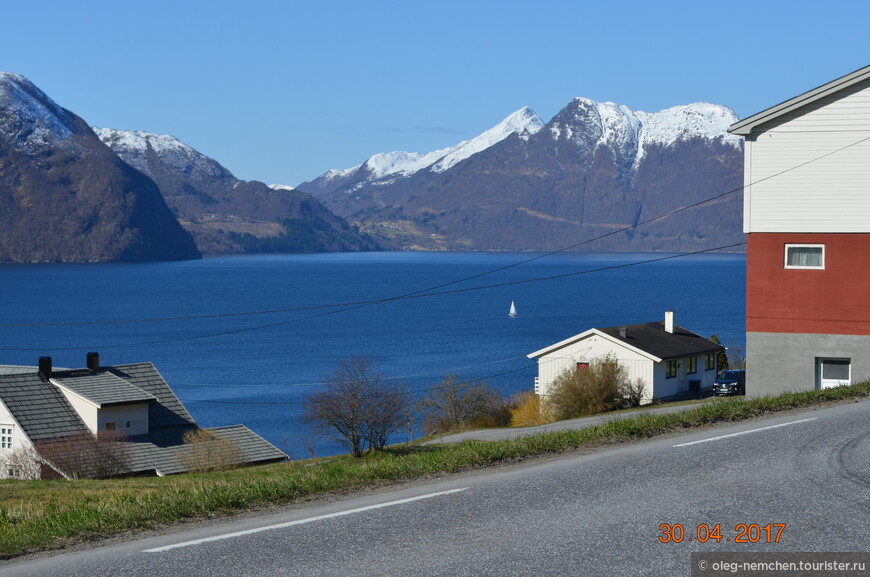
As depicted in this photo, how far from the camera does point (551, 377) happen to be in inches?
2058

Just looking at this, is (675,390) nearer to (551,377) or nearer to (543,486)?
(551,377)

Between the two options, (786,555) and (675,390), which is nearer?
(786,555)

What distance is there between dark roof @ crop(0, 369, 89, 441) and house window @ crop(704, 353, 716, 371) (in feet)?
105

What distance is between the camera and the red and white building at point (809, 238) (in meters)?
27.0

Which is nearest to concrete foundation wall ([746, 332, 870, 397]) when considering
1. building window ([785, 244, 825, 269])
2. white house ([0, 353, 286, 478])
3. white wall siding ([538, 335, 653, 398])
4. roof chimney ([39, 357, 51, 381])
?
building window ([785, 244, 825, 269])

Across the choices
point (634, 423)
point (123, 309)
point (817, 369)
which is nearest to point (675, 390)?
point (817, 369)

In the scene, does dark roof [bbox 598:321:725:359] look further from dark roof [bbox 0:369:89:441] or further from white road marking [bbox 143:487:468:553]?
white road marking [bbox 143:487:468:553]

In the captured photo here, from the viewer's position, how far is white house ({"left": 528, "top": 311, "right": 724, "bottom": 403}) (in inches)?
1976

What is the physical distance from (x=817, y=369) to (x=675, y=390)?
82.8 ft

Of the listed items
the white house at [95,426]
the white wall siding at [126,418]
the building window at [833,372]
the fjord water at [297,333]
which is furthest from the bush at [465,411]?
the building window at [833,372]

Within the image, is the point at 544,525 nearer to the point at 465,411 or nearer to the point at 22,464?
the point at 22,464

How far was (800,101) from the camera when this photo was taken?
88.6ft

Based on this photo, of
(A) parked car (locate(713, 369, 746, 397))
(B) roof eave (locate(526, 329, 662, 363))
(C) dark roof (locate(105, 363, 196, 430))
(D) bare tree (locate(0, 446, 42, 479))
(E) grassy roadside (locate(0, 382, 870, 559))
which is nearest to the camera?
(E) grassy roadside (locate(0, 382, 870, 559))

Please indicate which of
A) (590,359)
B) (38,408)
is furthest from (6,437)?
(590,359)
